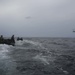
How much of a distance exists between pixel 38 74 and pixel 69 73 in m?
3.21

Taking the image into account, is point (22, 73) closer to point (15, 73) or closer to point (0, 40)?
point (15, 73)

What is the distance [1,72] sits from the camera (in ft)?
51.2

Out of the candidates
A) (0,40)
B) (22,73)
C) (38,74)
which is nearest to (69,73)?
(38,74)

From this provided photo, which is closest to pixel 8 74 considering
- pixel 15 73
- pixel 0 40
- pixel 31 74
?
pixel 15 73

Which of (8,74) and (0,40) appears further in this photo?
(0,40)

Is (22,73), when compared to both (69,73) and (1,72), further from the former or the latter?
(69,73)

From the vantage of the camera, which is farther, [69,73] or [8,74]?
A: [69,73]

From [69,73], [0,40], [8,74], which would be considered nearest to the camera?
[8,74]

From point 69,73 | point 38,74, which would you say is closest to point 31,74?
point 38,74

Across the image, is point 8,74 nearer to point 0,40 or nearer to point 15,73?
point 15,73

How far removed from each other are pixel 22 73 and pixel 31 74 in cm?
87

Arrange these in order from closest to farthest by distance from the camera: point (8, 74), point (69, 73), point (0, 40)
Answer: point (8, 74)
point (69, 73)
point (0, 40)

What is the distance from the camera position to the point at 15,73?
15508mm

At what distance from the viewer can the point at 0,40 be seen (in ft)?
169
